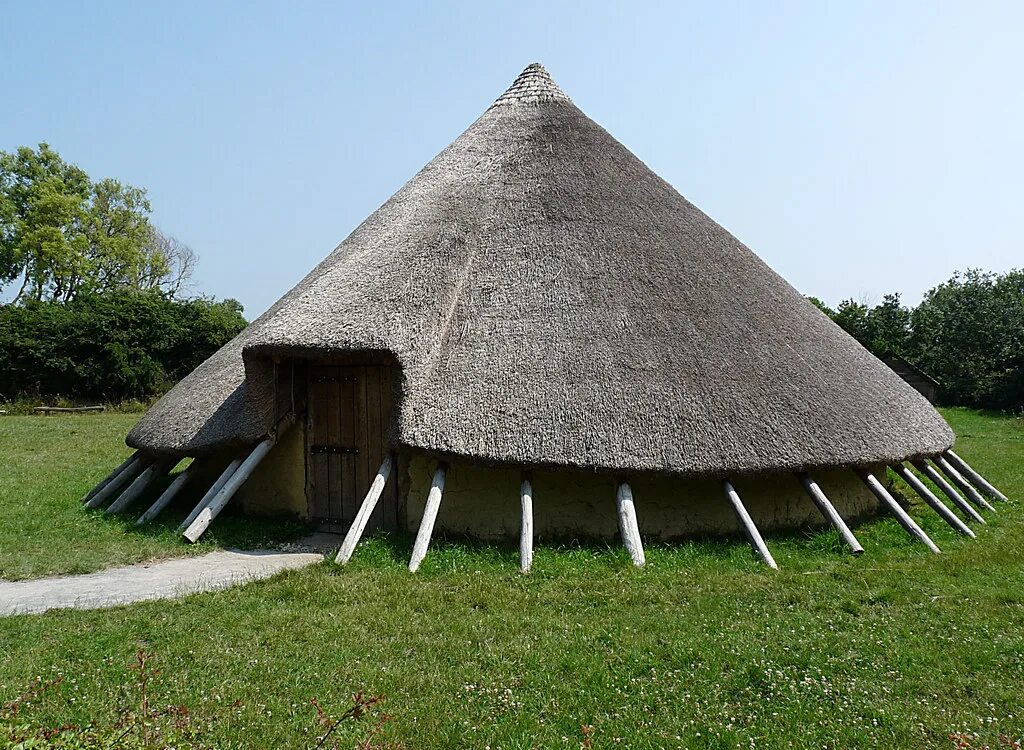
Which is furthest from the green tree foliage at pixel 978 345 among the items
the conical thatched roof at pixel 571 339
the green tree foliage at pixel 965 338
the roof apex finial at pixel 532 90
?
the roof apex finial at pixel 532 90

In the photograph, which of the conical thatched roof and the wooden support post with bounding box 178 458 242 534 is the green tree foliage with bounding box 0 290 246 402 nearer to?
the conical thatched roof

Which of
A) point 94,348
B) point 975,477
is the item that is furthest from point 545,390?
point 94,348

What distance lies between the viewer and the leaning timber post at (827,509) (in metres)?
8.75

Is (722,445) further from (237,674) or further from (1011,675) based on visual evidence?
(237,674)

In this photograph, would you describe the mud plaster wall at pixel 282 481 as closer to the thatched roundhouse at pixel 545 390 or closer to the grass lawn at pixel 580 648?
the thatched roundhouse at pixel 545 390

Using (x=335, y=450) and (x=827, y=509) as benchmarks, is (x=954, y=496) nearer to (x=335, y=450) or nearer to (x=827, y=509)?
(x=827, y=509)

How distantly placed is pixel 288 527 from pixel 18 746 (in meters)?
7.85

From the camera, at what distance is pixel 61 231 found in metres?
48.0

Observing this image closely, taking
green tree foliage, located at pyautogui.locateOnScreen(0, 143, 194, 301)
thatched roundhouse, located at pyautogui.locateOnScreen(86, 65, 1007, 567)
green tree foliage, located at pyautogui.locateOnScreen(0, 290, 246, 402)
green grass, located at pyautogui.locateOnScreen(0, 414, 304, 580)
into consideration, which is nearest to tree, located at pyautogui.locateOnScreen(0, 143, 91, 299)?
green tree foliage, located at pyautogui.locateOnScreen(0, 143, 194, 301)

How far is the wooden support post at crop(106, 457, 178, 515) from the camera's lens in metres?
11.0

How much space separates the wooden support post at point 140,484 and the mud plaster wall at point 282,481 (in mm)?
1457

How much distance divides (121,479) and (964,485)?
13422 mm

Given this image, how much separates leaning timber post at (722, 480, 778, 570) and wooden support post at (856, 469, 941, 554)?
188 cm

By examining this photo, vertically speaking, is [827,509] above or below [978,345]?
below
